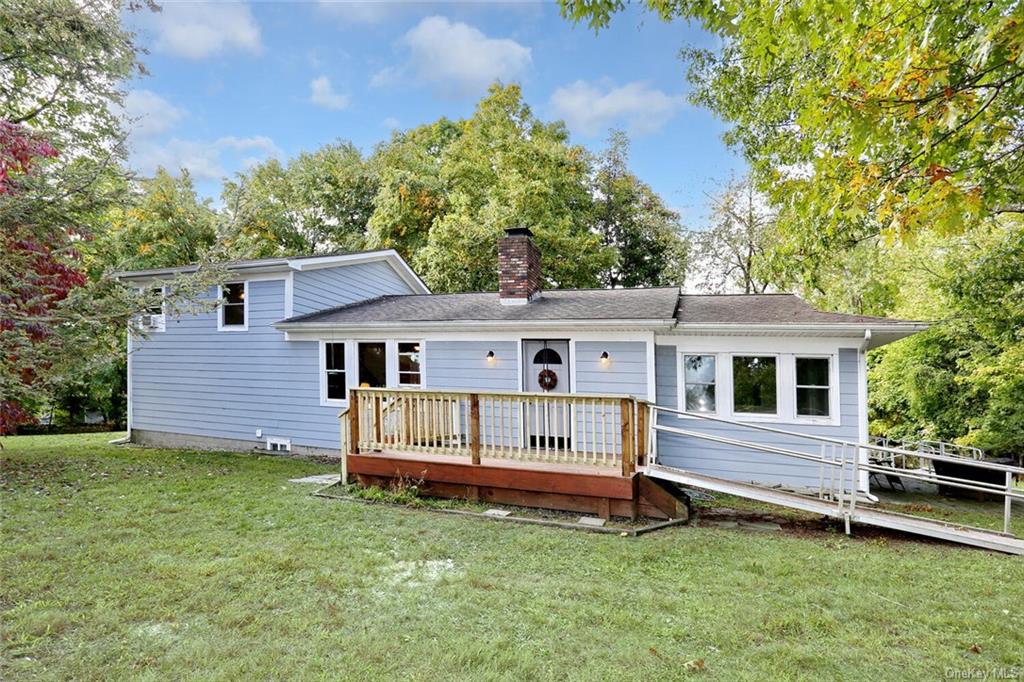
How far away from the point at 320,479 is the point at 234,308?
17.3 ft

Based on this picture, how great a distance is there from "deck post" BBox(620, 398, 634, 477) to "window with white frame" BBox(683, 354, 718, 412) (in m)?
2.58

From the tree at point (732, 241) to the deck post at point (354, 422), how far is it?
48.4 feet

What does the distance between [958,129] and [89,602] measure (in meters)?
6.90

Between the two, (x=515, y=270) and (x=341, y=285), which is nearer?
(x=515, y=270)

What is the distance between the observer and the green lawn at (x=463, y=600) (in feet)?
9.93

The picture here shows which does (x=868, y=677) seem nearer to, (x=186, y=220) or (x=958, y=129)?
(x=958, y=129)

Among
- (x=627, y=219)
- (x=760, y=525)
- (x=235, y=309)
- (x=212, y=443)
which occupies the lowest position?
(x=760, y=525)


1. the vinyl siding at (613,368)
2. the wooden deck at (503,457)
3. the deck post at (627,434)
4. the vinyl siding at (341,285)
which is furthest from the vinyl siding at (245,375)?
the deck post at (627,434)

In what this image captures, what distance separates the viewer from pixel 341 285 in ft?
39.1

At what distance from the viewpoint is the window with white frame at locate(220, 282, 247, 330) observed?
1079cm

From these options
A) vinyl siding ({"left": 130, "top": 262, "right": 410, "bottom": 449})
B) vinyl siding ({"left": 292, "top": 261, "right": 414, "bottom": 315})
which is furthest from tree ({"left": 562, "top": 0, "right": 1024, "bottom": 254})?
vinyl siding ({"left": 130, "top": 262, "right": 410, "bottom": 449})

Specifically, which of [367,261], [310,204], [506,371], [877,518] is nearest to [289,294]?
[367,261]

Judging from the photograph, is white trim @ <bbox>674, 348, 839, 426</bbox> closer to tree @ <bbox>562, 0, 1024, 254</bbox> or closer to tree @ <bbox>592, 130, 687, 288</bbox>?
tree @ <bbox>562, 0, 1024, 254</bbox>

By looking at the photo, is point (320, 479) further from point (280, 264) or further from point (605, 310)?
point (605, 310)
